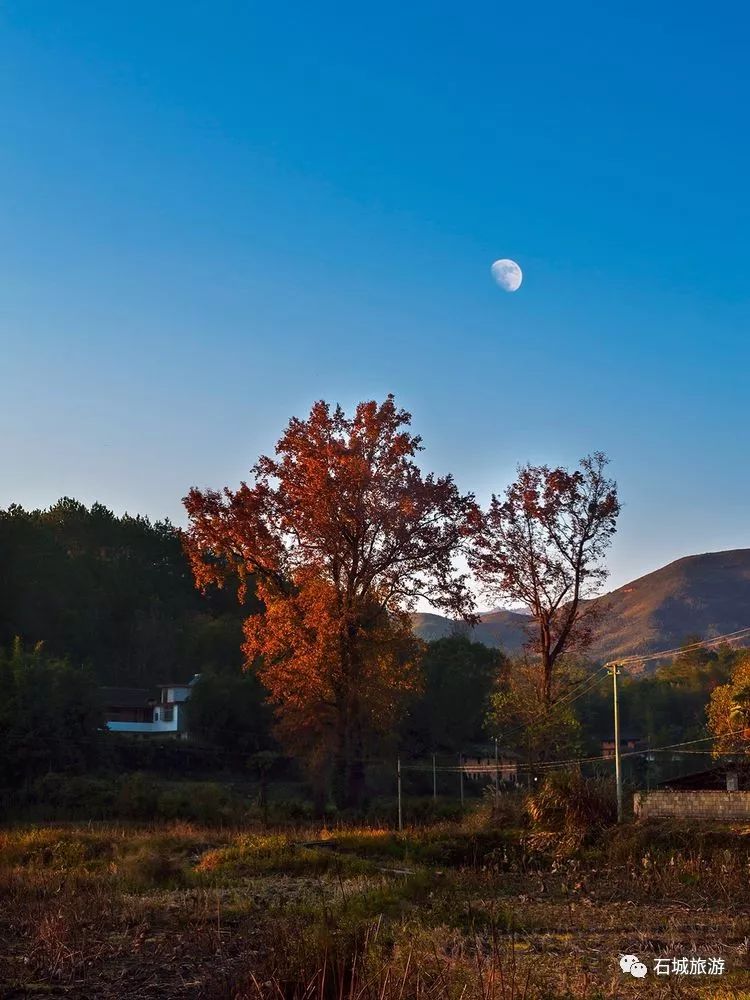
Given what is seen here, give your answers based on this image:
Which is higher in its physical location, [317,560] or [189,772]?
[317,560]

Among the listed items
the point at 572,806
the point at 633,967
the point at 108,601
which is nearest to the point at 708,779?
the point at 572,806

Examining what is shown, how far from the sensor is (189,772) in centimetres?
5288

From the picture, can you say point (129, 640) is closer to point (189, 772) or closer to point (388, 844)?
point (189, 772)

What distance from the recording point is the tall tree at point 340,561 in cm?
3183

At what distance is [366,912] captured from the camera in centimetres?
1427

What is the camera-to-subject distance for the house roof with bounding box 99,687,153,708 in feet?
222

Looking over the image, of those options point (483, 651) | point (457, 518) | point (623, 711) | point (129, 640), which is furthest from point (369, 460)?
point (623, 711)

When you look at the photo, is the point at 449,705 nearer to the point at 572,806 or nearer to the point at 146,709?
the point at 146,709

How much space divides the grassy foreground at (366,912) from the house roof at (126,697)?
1613 inches

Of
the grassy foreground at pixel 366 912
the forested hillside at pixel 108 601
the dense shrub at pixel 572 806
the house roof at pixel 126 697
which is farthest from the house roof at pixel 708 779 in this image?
the house roof at pixel 126 697

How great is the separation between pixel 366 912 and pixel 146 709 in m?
57.6

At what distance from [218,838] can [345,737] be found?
7349 millimetres

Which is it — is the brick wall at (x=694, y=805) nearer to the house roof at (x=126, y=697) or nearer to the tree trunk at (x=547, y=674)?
the tree trunk at (x=547, y=674)

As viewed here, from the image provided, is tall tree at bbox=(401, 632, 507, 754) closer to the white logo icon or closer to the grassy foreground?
the grassy foreground
